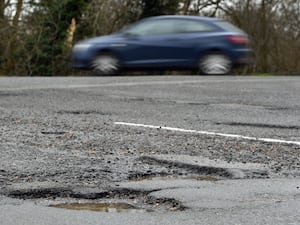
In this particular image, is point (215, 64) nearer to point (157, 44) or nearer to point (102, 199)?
point (157, 44)

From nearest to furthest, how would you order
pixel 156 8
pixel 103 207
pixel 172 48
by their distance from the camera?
pixel 103 207 → pixel 172 48 → pixel 156 8

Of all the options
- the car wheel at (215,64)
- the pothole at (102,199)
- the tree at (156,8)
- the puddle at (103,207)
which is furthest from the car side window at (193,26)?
the tree at (156,8)

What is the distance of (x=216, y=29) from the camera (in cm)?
1781

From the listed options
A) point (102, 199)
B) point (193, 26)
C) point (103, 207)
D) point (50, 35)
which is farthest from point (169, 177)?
point (50, 35)

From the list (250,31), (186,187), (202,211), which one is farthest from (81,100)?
(250,31)

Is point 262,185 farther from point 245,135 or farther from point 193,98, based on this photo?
point 193,98

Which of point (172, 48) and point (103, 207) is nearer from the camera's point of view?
point (103, 207)

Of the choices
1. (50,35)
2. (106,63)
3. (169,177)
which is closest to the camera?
(169,177)

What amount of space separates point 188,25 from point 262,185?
42.3 ft

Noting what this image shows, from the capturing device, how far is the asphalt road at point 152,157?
4.58 metres

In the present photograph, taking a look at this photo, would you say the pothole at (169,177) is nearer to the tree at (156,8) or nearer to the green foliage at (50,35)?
the green foliage at (50,35)

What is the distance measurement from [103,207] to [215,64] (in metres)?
13.5

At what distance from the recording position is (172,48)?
1783cm

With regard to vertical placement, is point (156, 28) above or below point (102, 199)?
above
